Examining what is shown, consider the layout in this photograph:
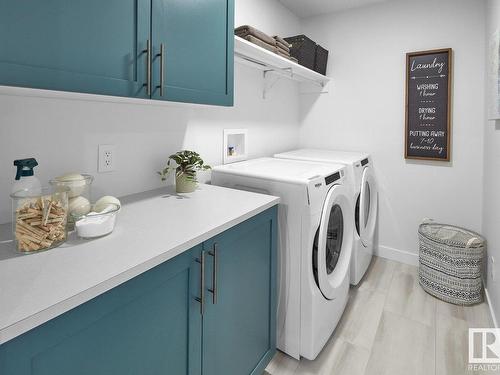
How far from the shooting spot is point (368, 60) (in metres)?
2.79

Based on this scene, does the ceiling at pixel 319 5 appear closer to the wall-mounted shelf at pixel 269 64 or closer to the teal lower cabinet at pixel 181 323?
the wall-mounted shelf at pixel 269 64

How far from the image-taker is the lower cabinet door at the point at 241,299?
1.12m

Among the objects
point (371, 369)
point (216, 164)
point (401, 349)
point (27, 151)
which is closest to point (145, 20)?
point (27, 151)

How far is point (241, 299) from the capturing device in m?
1.29

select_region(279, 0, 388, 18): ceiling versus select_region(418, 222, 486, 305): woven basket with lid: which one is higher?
select_region(279, 0, 388, 18): ceiling

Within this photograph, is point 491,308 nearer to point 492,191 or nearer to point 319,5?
point 492,191

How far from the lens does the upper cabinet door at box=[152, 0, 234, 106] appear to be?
116 centimetres

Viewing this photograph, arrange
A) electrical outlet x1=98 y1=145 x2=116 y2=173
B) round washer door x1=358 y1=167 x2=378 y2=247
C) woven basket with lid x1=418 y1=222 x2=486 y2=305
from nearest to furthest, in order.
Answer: electrical outlet x1=98 y1=145 x2=116 y2=173 < woven basket with lid x1=418 y1=222 x2=486 y2=305 < round washer door x1=358 y1=167 x2=378 y2=247

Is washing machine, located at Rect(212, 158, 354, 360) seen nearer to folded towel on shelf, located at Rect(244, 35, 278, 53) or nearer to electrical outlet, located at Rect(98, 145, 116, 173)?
electrical outlet, located at Rect(98, 145, 116, 173)

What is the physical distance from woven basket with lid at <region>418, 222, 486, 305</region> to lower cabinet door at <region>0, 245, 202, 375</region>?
6.43 feet

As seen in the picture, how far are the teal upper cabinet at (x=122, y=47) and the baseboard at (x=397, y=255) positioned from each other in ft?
7.36

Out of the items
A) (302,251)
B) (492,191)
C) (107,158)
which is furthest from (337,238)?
(107,158)

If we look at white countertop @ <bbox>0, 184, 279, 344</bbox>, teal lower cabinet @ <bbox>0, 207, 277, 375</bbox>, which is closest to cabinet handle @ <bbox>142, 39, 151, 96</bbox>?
white countertop @ <bbox>0, 184, 279, 344</bbox>

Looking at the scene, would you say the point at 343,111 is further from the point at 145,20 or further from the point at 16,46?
the point at 16,46
